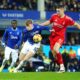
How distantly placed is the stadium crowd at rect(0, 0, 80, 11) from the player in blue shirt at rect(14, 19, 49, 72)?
1640cm

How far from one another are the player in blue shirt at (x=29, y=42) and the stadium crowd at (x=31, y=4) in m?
16.4

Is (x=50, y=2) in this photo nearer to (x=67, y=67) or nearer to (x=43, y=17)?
(x=43, y=17)

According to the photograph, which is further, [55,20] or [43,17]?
[43,17]

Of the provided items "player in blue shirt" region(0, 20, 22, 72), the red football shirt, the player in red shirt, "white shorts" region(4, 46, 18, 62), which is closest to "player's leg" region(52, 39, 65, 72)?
the player in red shirt

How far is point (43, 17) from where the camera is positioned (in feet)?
105

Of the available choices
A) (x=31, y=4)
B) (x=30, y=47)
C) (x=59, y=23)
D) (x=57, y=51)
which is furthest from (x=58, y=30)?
(x=31, y=4)

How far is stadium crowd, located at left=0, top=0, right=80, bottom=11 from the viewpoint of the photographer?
31.3 meters

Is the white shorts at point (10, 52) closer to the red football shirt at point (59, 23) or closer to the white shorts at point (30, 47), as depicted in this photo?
the white shorts at point (30, 47)

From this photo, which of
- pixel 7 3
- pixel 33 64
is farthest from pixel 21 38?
pixel 7 3

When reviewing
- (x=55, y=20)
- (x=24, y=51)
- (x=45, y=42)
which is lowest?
(x=45, y=42)

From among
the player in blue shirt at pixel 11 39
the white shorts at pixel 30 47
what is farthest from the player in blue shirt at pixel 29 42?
the player in blue shirt at pixel 11 39

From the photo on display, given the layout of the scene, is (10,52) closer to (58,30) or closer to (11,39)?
(11,39)

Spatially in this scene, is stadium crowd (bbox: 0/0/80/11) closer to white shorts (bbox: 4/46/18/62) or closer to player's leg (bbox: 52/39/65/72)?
white shorts (bbox: 4/46/18/62)

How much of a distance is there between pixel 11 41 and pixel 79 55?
7.25 m
